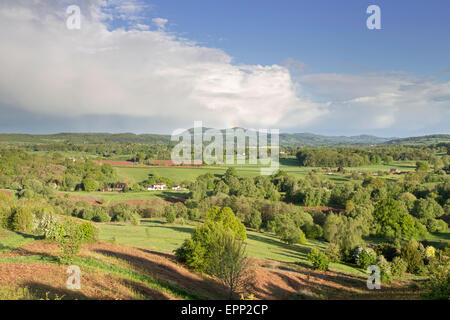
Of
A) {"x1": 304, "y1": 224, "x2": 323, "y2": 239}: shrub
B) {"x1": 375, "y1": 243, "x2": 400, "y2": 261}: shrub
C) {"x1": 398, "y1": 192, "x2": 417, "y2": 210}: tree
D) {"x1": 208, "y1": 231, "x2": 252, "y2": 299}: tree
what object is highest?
{"x1": 208, "y1": 231, "x2": 252, "y2": 299}: tree

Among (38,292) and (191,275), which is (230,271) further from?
(38,292)

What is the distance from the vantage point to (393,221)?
54.6m

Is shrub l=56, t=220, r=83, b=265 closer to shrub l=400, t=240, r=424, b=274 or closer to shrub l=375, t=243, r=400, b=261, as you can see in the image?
shrub l=400, t=240, r=424, b=274

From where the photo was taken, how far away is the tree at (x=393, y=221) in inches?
2111

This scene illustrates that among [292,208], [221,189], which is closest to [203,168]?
[221,189]

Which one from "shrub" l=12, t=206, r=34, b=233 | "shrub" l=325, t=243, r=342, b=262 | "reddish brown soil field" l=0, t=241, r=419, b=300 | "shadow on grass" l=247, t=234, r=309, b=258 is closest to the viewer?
"reddish brown soil field" l=0, t=241, r=419, b=300

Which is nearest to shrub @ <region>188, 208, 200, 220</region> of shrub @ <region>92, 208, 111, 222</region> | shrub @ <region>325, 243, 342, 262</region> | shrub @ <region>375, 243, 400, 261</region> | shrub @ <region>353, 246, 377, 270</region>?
shrub @ <region>92, 208, 111, 222</region>

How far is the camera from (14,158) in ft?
351

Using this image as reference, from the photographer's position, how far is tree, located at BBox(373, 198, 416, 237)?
53625 millimetres

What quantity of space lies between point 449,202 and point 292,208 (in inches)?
1556

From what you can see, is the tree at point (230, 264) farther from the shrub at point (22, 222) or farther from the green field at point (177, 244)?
the shrub at point (22, 222)

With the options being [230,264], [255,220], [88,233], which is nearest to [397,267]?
[230,264]

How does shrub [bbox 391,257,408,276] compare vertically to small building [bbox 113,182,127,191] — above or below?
below

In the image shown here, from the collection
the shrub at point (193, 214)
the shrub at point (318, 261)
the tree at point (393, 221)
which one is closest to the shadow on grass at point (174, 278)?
the shrub at point (318, 261)
